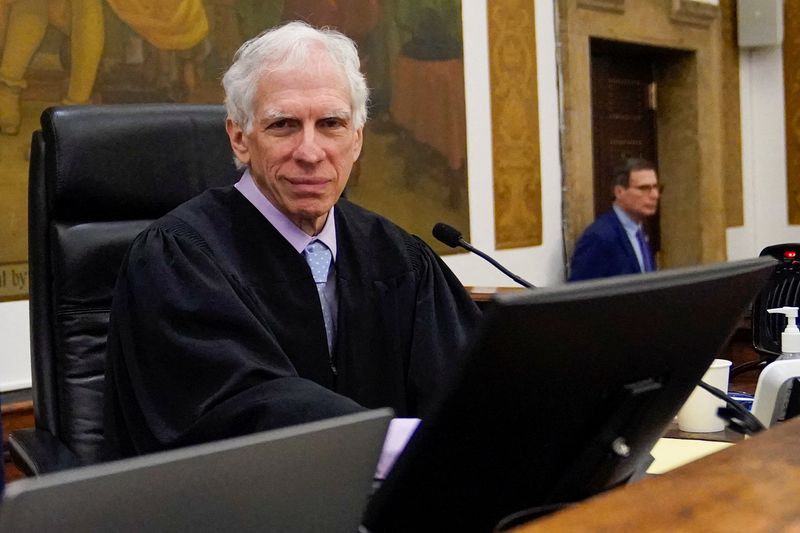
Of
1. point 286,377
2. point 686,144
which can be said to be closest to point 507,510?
point 286,377

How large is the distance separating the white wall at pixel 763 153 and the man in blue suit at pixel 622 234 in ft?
8.53

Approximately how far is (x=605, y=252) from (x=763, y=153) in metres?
3.35

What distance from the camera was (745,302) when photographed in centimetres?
112

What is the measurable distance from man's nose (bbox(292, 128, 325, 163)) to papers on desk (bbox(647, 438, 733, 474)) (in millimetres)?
766

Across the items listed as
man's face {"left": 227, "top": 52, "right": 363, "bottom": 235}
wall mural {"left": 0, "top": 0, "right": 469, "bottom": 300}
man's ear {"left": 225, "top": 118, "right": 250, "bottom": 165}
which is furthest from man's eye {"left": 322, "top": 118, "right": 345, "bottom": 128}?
wall mural {"left": 0, "top": 0, "right": 469, "bottom": 300}

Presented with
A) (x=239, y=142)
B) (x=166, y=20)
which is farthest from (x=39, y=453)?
(x=166, y=20)

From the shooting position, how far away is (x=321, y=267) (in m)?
1.92

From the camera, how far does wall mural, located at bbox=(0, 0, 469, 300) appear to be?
355 cm

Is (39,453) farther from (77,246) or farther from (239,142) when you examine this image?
(239,142)

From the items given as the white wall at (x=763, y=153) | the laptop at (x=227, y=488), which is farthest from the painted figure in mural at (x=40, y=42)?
the white wall at (x=763, y=153)

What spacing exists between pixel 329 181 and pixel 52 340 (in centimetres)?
64

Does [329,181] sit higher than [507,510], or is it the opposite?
[329,181]

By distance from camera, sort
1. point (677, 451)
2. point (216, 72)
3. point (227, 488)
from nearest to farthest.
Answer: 1. point (227, 488)
2. point (677, 451)
3. point (216, 72)

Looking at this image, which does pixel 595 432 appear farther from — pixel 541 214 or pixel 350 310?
pixel 541 214
